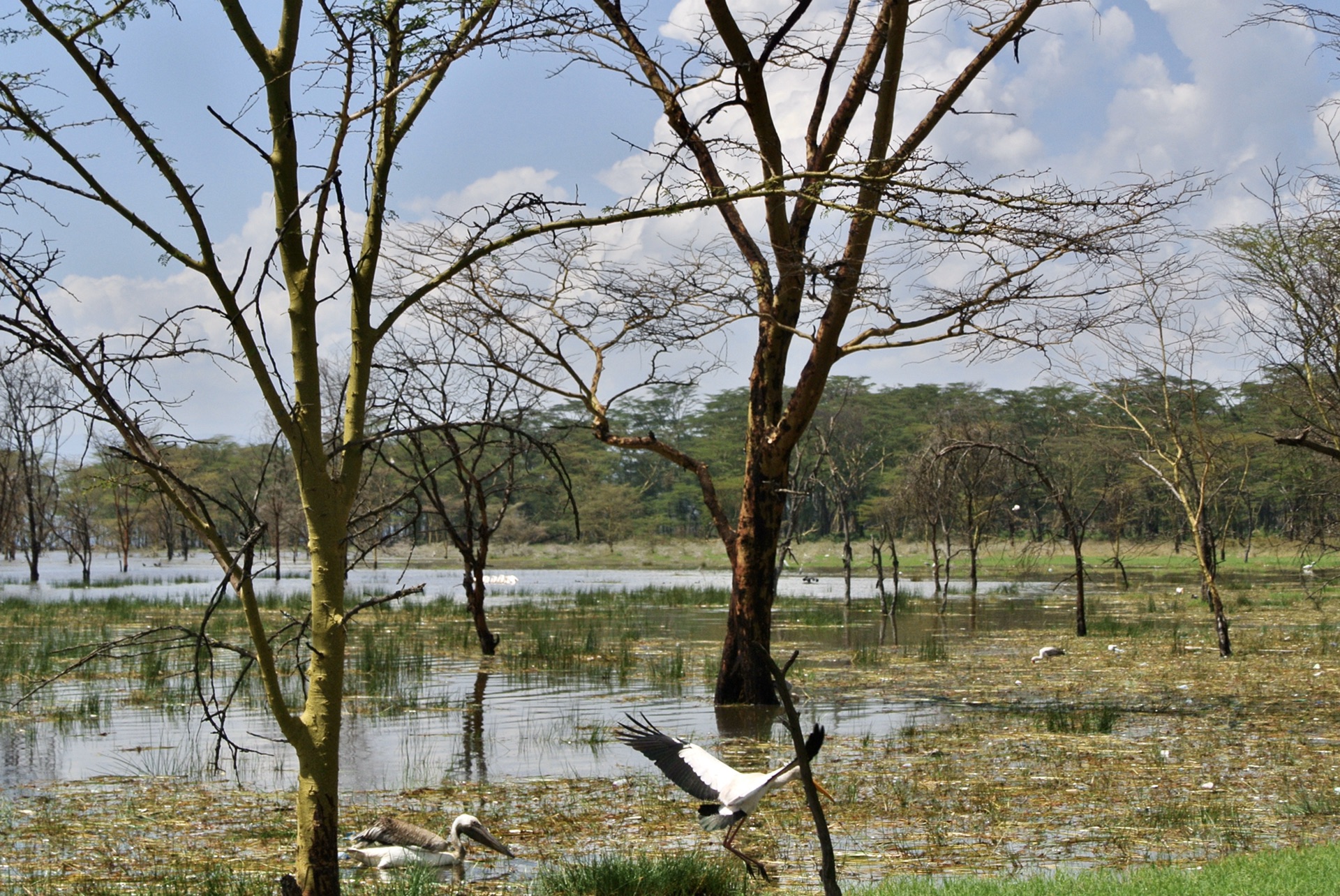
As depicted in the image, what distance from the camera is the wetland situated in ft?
19.7

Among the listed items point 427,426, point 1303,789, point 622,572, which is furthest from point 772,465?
point 622,572

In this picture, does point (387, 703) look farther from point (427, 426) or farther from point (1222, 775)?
point (427, 426)

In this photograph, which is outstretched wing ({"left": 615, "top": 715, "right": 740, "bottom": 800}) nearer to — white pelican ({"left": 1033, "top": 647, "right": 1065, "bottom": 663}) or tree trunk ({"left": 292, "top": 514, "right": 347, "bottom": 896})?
tree trunk ({"left": 292, "top": 514, "right": 347, "bottom": 896})

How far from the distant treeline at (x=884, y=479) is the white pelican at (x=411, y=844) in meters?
4.85

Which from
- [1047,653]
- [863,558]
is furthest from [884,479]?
[1047,653]

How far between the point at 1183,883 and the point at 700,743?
4.98 metres

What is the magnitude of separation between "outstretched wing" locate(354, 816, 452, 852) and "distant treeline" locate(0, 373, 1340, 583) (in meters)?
4.98

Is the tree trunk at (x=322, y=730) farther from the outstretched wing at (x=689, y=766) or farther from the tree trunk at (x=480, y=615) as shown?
the tree trunk at (x=480, y=615)

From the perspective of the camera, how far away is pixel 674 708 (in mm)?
11375

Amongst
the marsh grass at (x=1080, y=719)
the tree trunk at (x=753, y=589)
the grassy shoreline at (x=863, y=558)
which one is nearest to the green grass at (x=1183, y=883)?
the marsh grass at (x=1080, y=719)

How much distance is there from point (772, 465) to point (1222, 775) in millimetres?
4811

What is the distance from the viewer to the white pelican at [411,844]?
A: 5621 mm

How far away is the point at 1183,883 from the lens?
460cm

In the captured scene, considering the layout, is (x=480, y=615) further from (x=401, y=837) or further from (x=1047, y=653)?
(x=401, y=837)
